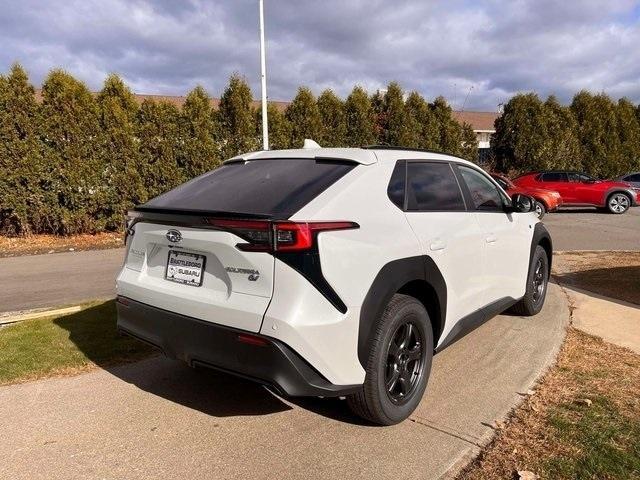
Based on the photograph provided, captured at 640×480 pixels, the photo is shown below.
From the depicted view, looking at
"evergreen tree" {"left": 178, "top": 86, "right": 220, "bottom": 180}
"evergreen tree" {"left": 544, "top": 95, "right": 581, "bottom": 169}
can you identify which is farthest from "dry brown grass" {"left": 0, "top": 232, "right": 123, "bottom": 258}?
"evergreen tree" {"left": 544, "top": 95, "right": 581, "bottom": 169}

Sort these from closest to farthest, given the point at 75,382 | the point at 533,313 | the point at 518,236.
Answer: the point at 75,382, the point at 518,236, the point at 533,313

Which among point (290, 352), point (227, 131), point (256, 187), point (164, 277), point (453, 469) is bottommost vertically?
point (453, 469)

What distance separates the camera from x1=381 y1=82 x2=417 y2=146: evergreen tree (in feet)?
57.7

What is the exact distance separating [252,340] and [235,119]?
11.6m

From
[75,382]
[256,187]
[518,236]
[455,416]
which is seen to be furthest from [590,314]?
[75,382]

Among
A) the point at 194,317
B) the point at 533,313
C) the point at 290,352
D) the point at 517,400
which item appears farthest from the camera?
the point at 533,313

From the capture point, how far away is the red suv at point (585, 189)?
725 inches

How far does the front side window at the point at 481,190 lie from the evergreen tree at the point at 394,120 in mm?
13206

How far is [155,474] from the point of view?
2693 millimetres

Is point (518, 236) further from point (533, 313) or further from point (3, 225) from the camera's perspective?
point (3, 225)

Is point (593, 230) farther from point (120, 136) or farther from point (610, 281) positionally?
point (120, 136)

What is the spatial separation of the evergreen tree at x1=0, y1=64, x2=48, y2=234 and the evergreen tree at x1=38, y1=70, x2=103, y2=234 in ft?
0.69

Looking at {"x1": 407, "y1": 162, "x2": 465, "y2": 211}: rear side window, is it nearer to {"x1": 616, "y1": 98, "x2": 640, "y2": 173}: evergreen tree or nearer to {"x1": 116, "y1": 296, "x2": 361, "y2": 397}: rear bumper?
{"x1": 116, "y1": 296, "x2": 361, "y2": 397}: rear bumper

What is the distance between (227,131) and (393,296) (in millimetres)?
11327
